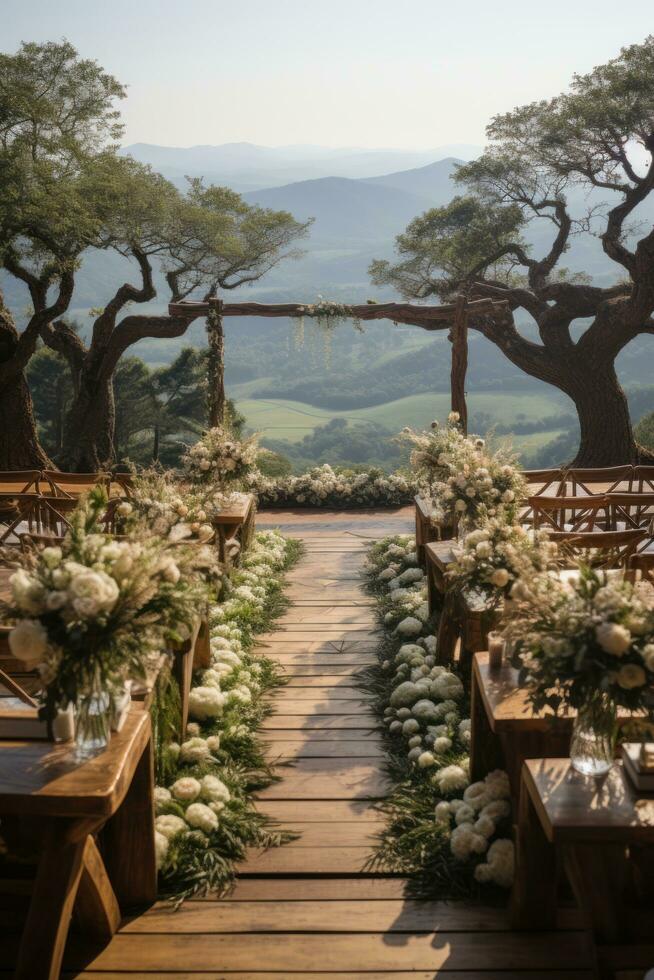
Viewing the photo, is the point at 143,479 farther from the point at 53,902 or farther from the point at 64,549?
the point at 53,902

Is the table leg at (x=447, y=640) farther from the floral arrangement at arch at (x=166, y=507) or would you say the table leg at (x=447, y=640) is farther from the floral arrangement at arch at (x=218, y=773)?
the floral arrangement at arch at (x=166, y=507)

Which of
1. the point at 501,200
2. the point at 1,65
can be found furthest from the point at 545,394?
the point at 1,65

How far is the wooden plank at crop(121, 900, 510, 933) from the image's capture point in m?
3.07

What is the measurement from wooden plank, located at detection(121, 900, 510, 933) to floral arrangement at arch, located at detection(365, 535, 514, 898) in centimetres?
13

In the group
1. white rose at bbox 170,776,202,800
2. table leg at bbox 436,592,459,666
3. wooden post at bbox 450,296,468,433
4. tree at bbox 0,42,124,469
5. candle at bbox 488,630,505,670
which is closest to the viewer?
candle at bbox 488,630,505,670

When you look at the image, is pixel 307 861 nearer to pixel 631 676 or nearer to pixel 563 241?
pixel 631 676

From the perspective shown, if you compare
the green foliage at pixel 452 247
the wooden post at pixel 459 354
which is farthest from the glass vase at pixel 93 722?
the green foliage at pixel 452 247

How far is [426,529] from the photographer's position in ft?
24.5

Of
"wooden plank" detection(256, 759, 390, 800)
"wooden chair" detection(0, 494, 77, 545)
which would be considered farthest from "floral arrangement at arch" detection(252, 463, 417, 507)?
"wooden plank" detection(256, 759, 390, 800)

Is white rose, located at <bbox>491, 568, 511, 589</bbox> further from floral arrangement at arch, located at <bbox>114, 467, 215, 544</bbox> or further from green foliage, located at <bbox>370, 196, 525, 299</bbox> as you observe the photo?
green foliage, located at <bbox>370, 196, 525, 299</bbox>

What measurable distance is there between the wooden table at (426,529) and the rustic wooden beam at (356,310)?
4464 millimetres

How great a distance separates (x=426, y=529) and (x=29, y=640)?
5.24m

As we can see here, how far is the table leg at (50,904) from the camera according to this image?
2570 millimetres

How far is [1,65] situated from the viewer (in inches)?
624
